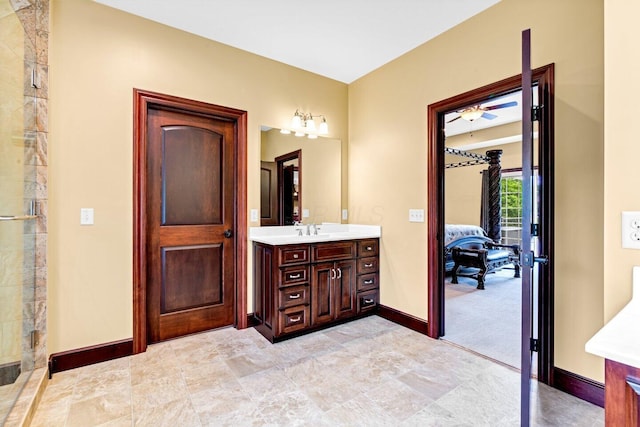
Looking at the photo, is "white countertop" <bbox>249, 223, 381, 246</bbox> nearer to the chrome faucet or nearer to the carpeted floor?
the chrome faucet

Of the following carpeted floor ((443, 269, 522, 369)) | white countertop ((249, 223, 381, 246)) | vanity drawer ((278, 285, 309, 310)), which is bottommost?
carpeted floor ((443, 269, 522, 369))

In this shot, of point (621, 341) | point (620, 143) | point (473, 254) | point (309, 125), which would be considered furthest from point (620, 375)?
point (473, 254)

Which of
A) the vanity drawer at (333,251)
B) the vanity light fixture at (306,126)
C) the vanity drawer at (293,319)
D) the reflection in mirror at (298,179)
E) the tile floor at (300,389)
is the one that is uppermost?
the vanity light fixture at (306,126)

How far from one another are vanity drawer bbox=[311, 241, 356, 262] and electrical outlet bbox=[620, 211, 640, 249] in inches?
84.1

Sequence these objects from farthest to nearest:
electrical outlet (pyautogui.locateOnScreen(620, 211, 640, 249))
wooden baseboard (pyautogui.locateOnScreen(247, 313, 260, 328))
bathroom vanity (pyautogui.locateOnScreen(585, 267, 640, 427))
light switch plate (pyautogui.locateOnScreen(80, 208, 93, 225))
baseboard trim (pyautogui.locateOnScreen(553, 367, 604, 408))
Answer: wooden baseboard (pyautogui.locateOnScreen(247, 313, 260, 328)) < light switch plate (pyautogui.locateOnScreen(80, 208, 93, 225)) < baseboard trim (pyautogui.locateOnScreen(553, 367, 604, 408)) < electrical outlet (pyautogui.locateOnScreen(620, 211, 640, 249)) < bathroom vanity (pyautogui.locateOnScreen(585, 267, 640, 427))

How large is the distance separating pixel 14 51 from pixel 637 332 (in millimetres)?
3163

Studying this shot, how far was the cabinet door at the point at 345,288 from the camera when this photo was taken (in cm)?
300

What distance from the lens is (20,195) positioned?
190cm

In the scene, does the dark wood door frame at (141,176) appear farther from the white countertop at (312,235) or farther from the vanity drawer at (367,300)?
the vanity drawer at (367,300)

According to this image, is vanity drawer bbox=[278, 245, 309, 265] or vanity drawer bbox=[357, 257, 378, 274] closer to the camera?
vanity drawer bbox=[278, 245, 309, 265]

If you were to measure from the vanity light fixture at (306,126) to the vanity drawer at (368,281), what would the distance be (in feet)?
5.52

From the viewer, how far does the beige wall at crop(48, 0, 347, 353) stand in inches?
85.5

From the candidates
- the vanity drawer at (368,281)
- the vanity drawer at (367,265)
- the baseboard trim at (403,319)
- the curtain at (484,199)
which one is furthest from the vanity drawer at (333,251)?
the curtain at (484,199)

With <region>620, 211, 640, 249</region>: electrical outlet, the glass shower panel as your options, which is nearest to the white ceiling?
the glass shower panel
